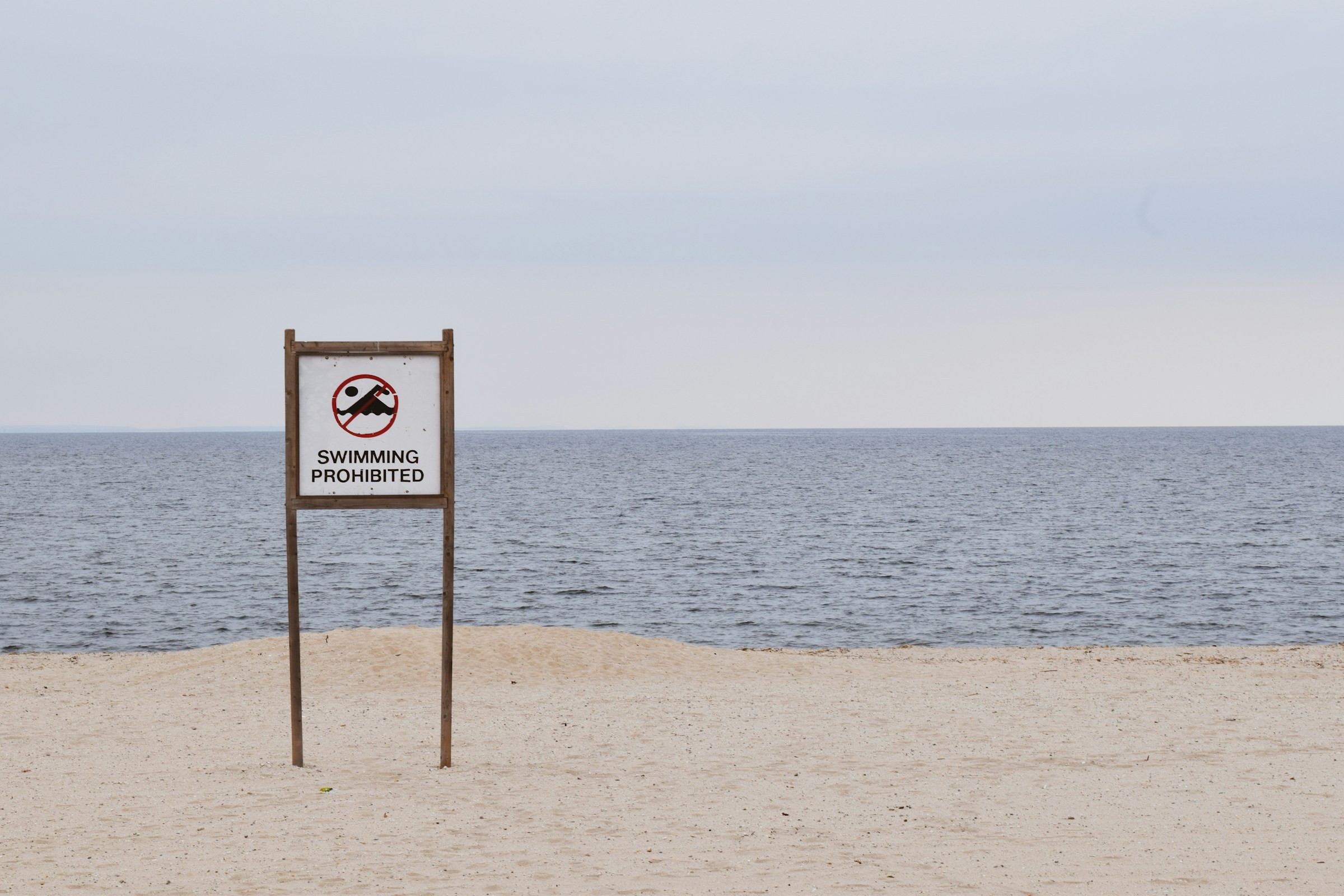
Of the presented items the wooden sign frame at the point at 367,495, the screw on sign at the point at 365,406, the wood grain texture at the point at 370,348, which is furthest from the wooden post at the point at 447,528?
the screw on sign at the point at 365,406

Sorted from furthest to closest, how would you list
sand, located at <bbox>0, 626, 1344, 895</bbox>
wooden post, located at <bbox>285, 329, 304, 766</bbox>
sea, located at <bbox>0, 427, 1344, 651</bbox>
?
sea, located at <bbox>0, 427, 1344, 651</bbox> < wooden post, located at <bbox>285, 329, 304, 766</bbox> < sand, located at <bbox>0, 626, 1344, 895</bbox>

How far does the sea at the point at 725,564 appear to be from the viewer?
26.2 metres

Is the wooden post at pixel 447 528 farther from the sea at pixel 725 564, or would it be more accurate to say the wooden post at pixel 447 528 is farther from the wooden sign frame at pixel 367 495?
the sea at pixel 725 564

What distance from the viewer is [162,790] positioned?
9086 millimetres

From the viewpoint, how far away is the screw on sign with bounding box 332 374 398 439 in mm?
9383

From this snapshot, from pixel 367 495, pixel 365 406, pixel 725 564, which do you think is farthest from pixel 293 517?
pixel 725 564

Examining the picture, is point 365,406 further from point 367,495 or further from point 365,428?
point 367,495

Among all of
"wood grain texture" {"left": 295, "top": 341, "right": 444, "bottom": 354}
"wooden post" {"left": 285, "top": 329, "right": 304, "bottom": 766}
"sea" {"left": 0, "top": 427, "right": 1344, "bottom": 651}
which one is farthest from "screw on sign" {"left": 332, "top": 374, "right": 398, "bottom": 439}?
"sea" {"left": 0, "top": 427, "right": 1344, "bottom": 651}

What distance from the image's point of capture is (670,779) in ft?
31.3

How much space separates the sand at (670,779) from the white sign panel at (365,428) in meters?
2.36

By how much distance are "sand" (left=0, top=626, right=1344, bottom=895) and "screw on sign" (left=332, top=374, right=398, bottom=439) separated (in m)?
2.78

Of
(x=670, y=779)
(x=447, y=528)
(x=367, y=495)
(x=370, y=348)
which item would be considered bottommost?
(x=670, y=779)

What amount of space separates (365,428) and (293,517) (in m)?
0.95

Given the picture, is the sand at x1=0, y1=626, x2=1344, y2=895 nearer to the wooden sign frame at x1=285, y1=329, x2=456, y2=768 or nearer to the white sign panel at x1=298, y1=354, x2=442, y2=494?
the wooden sign frame at x1=285, y1=329, x2=456, y2=768
